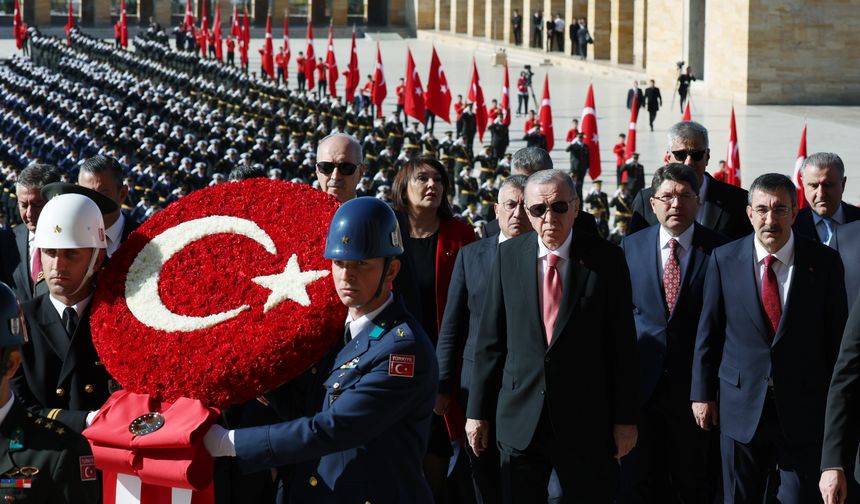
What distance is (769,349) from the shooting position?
4.79 metres

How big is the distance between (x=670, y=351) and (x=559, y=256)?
3.18ft

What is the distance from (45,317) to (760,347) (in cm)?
245

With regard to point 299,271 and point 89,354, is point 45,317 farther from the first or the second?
point 299,271

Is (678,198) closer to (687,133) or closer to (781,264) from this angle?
(781,264)

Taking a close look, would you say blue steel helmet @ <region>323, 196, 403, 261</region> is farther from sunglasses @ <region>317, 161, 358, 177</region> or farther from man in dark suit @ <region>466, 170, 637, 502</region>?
sunglasses @ <region>317, 161, 358, 177</region>

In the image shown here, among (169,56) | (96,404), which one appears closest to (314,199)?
(96,404)

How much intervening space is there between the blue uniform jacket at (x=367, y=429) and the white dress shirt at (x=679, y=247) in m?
2.16

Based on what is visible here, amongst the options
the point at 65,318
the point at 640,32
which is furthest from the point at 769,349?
the point at 640,32

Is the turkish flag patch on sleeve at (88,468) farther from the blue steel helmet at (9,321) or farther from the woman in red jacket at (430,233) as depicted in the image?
the woman in red jacket at (430,233)

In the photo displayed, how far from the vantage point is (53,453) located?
2.95 metres

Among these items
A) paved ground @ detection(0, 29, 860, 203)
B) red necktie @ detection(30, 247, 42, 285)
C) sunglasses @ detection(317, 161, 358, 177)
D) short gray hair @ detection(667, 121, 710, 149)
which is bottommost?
paved ground @ detection(0, 29, 860, 203)

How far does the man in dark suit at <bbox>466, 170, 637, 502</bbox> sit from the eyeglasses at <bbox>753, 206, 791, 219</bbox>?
2.46 ft

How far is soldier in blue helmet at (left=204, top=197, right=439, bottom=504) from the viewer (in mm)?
3135

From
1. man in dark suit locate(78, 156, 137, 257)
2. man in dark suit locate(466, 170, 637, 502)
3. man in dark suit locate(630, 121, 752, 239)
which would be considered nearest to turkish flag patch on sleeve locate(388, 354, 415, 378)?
man in dark suit locate(466, 170, 637, 502)
